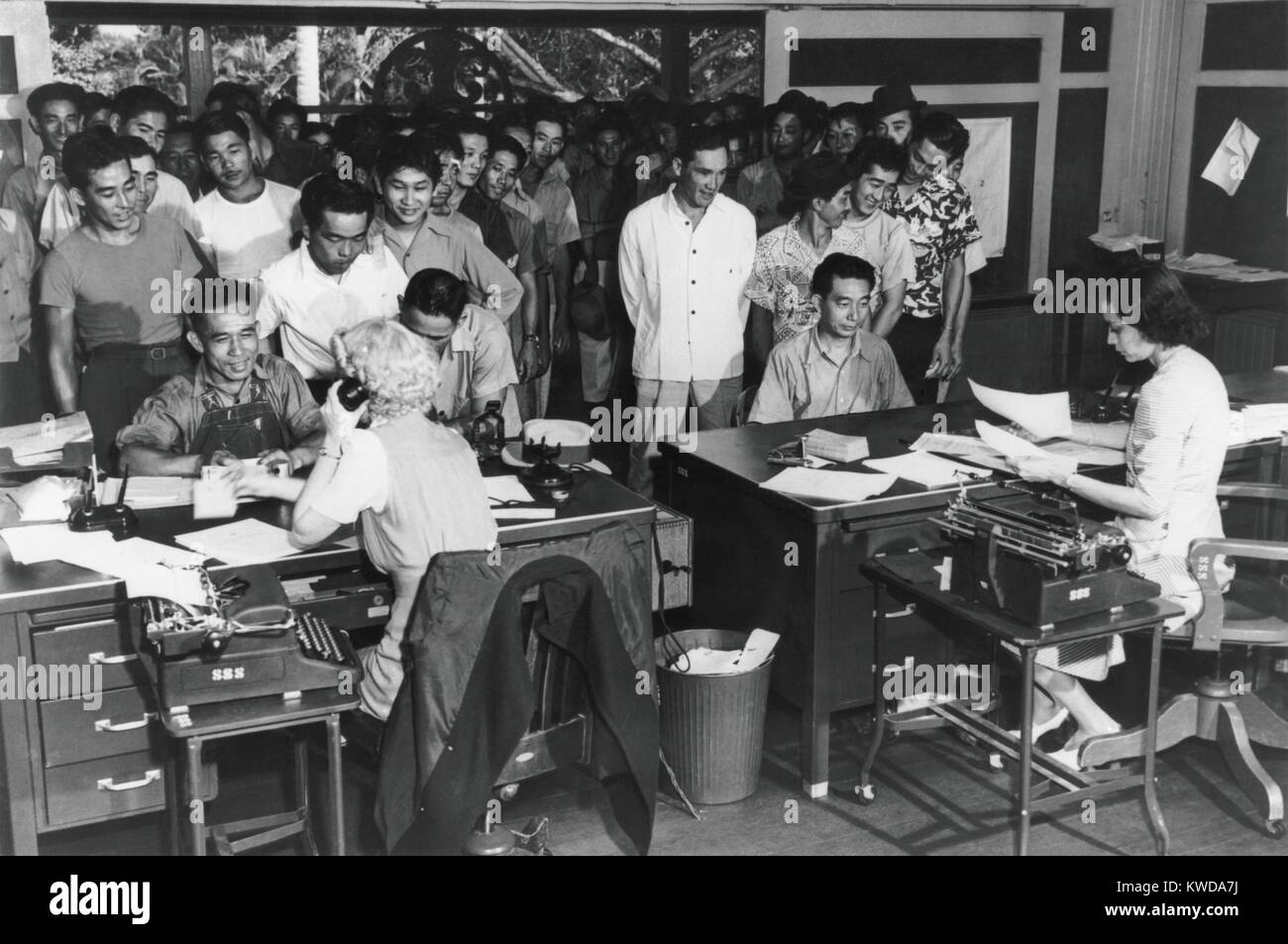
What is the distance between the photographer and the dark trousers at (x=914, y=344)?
609 centimetres

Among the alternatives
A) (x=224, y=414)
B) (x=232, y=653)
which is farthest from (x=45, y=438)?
(x=232, y=653)

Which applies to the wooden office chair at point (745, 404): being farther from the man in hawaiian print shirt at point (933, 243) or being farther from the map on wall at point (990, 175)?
the map on wall at point (990, 175)

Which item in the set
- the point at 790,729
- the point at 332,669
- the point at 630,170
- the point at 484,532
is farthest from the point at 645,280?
the point at 332,669

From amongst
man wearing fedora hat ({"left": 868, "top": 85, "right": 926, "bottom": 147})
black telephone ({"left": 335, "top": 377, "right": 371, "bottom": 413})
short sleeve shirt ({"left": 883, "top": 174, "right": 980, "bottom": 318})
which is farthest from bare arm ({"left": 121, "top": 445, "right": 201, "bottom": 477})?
man wearing fedora hat ({"left": 868, "top": 85, "right": 926, "bottom": 147})

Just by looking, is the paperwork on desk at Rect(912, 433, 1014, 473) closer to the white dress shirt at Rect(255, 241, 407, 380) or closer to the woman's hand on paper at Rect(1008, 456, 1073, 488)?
the woman's hand on paper at Rect(1008, 456, 1073, 488)

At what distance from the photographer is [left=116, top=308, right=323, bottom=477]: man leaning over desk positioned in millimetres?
4160

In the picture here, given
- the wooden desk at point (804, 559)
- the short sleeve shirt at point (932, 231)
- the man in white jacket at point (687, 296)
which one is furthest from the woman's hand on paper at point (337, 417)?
the short sleeve shirt at point (932, 231)

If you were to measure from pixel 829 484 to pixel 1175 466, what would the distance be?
93 centimetres

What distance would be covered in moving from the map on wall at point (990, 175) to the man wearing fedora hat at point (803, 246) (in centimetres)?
257

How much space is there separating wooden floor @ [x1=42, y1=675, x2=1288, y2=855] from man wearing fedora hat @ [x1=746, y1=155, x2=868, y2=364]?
1935mm

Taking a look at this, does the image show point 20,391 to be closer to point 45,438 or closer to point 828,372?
point 45,438

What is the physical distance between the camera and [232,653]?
302 centimetres

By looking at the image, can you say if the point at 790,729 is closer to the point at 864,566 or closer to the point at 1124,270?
the point at 864,566
